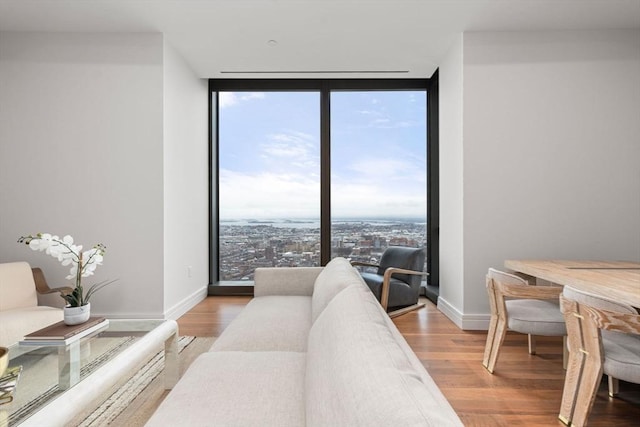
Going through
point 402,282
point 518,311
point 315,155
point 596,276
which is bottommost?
point 402,282

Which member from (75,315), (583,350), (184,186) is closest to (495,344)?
(583,350)

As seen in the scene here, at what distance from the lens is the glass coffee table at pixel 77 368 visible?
1.26m

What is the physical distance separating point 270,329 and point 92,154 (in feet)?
8.70

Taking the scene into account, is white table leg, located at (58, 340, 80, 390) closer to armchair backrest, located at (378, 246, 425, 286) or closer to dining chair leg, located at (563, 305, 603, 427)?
dining chair leg, located at (563, 305, 603, 427)

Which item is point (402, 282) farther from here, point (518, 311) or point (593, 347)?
point (593, 347)

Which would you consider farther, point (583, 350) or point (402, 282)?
point (402, 282)

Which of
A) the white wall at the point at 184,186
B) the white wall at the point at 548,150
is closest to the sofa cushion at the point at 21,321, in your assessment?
the white wall at the point at 184,186

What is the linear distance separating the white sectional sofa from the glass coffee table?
35 cm

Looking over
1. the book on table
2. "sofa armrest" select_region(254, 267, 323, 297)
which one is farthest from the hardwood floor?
the book on table

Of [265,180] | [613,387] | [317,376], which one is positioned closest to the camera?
[317,376]

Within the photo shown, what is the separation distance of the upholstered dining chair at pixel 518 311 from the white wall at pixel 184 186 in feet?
9.30

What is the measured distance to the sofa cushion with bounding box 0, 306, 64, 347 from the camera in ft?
7.66

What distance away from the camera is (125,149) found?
3455 mm

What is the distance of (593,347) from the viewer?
67.1 inches
